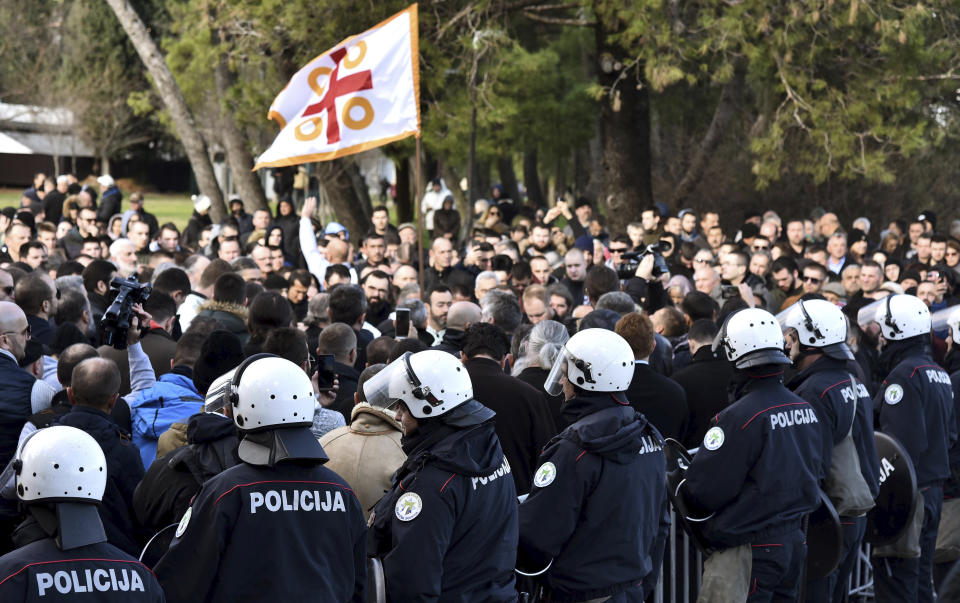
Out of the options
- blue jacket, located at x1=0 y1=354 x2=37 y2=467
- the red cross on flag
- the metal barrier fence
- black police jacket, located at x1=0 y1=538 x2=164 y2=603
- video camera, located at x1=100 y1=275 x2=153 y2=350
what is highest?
the red cross on flag

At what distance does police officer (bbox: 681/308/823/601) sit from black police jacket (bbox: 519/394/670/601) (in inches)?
29.7

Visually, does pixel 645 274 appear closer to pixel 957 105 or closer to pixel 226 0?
pixel 226 0

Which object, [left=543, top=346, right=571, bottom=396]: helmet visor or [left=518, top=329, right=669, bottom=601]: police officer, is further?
[left=543, top=346, right=571, bottom=396]: helmet visor

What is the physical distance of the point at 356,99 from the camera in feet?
36.4

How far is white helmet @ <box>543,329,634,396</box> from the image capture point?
501 cm

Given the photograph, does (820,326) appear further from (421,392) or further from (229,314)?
(229,314)

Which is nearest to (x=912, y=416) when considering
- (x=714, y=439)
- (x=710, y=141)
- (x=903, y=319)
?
(x=903, y=319)

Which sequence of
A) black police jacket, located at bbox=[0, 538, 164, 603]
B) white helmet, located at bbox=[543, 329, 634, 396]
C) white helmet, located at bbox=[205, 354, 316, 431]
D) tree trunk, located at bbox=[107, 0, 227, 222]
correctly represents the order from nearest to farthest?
black police jacket, located at bbox=[0, 538, 164, 603] → white helmet, located at bbox=[205, 354, 316, 431] → white helmet, located at bbox=[543, 329, 634, 396] → tree trunk, located at bbox=[107, 0, 227, 222]

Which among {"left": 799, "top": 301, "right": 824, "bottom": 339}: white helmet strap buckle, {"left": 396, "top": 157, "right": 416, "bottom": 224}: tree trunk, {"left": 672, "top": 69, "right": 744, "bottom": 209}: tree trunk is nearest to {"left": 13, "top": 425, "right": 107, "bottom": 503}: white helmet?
{"left": 799, "top": 301, "right": 824, "bottom": 339}: white helmet strap buckle

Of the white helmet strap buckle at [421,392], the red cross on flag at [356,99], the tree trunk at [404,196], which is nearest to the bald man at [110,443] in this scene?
the white helmet strap buckle at [421,392]

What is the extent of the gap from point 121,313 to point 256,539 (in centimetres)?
283

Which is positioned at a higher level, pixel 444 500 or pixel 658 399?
pixel 444 500

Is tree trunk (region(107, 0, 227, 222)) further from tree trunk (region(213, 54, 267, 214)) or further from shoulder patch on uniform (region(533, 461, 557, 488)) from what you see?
shoulder patch on uniform (region(533, 461, 557, 488))

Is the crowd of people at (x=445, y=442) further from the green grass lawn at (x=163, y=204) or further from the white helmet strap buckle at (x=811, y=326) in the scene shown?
the green grass lawn at (x=163, y=204)
